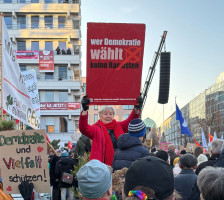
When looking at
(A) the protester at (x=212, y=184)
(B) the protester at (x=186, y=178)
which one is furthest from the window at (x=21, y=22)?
(A) the protester at (x=212, y=184)

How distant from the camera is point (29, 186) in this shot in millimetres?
3900

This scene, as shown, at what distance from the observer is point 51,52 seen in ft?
163

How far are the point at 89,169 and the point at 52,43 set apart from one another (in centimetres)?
4970

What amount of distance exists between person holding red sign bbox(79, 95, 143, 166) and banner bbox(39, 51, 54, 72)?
44621 mm

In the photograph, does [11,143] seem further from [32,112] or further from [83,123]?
[32,112]

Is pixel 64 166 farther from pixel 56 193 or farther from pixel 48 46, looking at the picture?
pixel 48 46

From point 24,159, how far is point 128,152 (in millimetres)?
1261

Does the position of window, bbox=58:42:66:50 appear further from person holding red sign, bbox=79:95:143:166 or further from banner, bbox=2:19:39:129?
person holding red sign, bbox=79:95:143:166

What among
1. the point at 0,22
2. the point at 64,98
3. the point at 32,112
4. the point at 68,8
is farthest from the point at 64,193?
the point at 68,8

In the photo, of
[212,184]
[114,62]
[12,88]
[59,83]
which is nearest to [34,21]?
[59,83]

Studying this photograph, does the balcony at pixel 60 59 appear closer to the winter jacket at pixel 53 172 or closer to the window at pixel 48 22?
the window at pixel 48 22

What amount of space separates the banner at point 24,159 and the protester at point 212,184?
5.85 ft

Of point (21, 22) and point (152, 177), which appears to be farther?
point (21, 22)

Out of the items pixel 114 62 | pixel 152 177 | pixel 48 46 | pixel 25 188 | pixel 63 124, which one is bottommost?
pixel 63 124
